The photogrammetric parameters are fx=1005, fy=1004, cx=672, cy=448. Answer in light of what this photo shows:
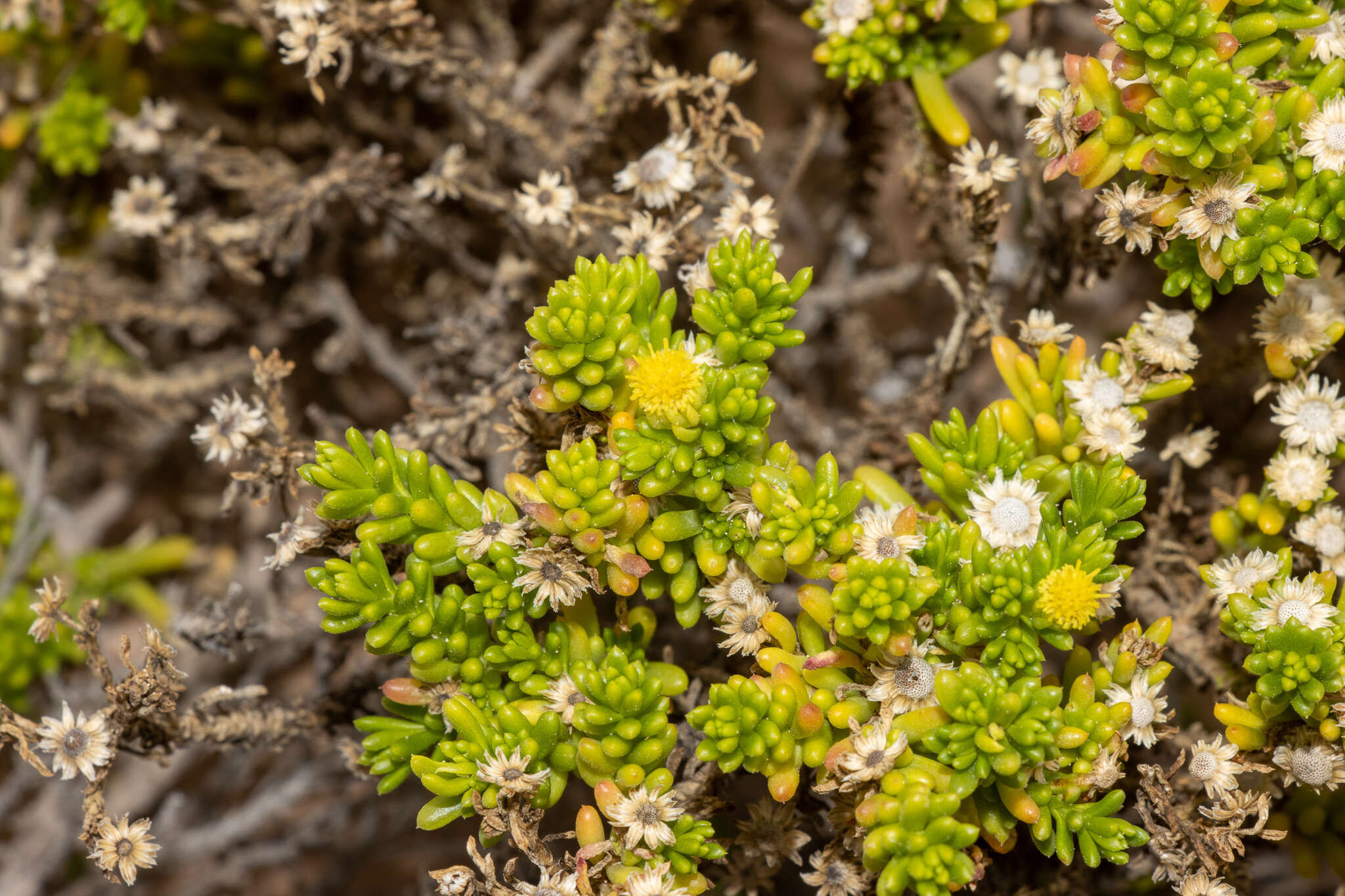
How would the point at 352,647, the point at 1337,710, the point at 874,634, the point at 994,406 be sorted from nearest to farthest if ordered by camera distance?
the point at 874,634 < the point at 1337,710 < the point at 994,406 < the point at 352,647

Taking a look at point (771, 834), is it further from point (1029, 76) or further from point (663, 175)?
point (1029, 76)

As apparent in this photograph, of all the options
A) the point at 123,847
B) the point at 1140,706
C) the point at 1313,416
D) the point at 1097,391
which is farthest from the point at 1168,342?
the point at 123,847

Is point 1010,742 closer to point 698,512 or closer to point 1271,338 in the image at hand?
point 698,512

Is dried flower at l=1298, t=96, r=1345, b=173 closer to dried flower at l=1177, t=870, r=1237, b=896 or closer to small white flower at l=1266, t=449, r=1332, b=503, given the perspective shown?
small white flower at l=1266, t=449, r=1332, b=503

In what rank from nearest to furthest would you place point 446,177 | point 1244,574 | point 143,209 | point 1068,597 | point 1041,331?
point 1068,597 → point 1244,574 → point 1041,331 → point 446,177 → point 143,209

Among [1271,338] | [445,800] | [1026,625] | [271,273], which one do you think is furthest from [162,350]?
[1271,338]
